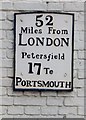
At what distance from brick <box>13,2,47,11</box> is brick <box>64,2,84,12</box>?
150 mm

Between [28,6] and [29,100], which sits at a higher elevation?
[28,6]

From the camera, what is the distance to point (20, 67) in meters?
2.48

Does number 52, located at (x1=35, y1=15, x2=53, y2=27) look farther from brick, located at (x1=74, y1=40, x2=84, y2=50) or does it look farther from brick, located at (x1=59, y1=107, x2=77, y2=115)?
brick, located at (x1=59, y1=107, x2=77, y2=115)

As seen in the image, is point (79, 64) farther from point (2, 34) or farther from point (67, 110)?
point (2, 34)

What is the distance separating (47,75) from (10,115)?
0.40 m

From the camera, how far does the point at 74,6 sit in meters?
2.49

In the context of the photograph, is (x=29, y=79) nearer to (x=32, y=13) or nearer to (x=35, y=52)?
(x=35, y=52)

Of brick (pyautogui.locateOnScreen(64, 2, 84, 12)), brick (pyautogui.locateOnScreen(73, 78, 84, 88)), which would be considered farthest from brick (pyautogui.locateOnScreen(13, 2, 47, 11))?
brick (pyautogui.locateOnScreen(73, 78, 84, 88))

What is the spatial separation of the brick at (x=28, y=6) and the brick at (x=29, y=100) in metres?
0.64

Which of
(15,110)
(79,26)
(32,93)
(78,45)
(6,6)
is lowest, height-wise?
(15,110)

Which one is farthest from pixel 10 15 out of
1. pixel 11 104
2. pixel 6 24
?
pixel 11 104

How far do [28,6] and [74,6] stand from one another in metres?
0.33

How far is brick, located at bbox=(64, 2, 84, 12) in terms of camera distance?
8.16 ft

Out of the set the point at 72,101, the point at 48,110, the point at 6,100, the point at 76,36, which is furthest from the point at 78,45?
the point at 6,100
